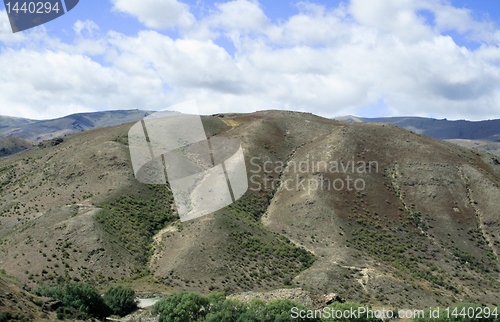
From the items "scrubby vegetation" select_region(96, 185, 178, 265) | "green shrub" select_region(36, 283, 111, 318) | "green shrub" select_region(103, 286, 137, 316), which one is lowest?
"green shrub" select_region(103, 286, 137, 316)

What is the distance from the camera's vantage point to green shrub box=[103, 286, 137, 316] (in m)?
33.7

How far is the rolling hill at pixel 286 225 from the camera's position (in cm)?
4269

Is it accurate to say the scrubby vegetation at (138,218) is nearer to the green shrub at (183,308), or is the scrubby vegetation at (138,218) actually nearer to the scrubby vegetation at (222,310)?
the green shrub at (183,308)

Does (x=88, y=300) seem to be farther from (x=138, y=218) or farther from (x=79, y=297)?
(x=138, y=218)

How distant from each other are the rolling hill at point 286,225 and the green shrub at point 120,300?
14.2 ft

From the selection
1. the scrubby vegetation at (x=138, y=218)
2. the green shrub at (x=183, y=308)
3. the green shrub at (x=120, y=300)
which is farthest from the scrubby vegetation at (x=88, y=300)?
the scrubby vegetation at (x=138, y=218)

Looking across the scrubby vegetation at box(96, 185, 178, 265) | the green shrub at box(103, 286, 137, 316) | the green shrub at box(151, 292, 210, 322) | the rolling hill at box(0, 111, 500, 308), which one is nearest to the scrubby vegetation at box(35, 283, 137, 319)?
the green shrub at box(103, 286, 137, 316)

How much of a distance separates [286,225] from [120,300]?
102ft

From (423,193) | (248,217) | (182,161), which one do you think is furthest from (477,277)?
(182,161)

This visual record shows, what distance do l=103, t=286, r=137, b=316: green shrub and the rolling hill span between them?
434 cm

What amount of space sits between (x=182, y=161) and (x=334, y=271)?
3896cm

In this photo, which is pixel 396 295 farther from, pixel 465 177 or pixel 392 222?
pixel 465 177

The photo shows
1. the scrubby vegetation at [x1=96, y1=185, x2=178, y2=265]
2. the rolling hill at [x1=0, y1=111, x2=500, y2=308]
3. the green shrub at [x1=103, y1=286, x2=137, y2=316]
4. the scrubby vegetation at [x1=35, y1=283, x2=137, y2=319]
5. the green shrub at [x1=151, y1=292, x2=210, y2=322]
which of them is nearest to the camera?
the green shrub at [x1=151, y1=292, x2=210, y2=322]

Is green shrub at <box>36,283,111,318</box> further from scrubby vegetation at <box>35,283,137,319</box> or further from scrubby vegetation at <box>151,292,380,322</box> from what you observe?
scrubby vegetation at <box>151,292,380,322</box>
